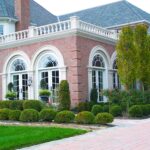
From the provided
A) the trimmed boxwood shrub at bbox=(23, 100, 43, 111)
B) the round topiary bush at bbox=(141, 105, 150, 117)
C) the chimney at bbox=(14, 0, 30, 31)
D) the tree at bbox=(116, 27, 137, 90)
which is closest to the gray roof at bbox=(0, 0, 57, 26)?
the chimney at bbox=(14, 0, 30, 31)

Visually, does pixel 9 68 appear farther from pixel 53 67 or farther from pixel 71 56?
pixel 71 56

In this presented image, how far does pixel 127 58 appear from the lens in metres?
20.0

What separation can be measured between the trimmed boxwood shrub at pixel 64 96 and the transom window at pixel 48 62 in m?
2.69

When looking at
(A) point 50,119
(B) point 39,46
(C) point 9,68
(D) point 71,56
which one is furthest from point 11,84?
(A) point 50,119

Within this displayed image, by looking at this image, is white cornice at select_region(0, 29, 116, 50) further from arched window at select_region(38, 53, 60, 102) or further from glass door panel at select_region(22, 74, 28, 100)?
glass door panel at select_region(22, 74, 28, 100)

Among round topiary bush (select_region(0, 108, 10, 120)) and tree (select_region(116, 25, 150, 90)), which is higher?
tree (select_region(116, 25, 150, 90))

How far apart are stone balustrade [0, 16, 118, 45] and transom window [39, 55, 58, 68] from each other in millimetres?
1594

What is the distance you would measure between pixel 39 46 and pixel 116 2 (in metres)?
14.2

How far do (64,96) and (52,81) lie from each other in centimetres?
273

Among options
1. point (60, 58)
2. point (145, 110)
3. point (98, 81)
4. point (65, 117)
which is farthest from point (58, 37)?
point (65, 117)

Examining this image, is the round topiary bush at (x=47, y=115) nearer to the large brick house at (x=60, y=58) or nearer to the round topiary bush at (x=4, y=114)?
the round topiary bush at (x=4, y=114)

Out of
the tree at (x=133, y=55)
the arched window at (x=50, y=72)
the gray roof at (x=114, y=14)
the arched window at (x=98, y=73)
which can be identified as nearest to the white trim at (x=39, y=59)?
the arched window at (x=50, y=72)

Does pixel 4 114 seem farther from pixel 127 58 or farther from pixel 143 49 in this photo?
pixel 143 49

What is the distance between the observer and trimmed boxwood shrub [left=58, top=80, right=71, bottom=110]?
66.4ft
